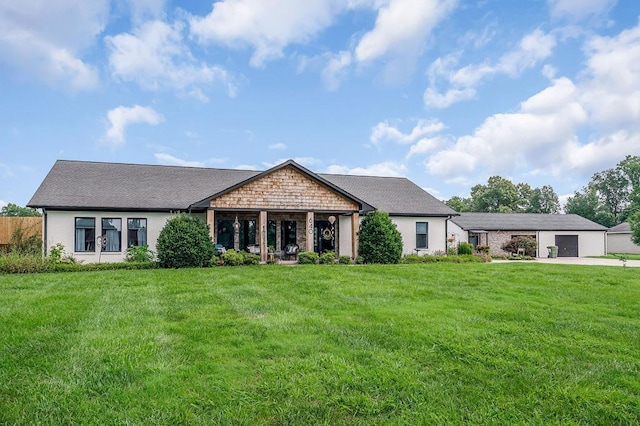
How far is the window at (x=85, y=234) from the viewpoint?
56.5 feet

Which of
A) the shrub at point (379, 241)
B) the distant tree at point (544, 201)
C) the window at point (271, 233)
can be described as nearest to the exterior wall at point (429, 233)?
the shrub at point (379, 241)

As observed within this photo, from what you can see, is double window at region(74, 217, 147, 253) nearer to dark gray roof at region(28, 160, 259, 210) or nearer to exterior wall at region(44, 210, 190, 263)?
exterior wall at region(44, 210, 190, 263)

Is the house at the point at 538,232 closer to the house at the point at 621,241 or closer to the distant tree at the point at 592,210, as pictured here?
the house at the point at 621,241

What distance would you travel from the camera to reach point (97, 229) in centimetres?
1747

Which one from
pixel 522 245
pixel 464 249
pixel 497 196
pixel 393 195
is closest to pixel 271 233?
pixel 393 195

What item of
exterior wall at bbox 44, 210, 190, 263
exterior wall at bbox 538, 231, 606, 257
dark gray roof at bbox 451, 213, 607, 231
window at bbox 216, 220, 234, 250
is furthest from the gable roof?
exterior wall at bbox 538, 231, 606, 257

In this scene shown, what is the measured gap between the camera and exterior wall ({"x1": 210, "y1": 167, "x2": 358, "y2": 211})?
1741 centimetres

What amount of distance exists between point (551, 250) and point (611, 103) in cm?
1306

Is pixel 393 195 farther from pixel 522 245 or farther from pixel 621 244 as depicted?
pixel 621 244

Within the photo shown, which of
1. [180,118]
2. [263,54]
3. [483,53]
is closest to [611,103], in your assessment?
[483,53]

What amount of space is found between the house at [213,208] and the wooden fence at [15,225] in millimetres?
2076

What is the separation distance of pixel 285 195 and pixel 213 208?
3261 mm

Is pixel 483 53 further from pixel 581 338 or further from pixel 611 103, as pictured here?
pixel 581 338

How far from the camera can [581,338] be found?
17.9ft
